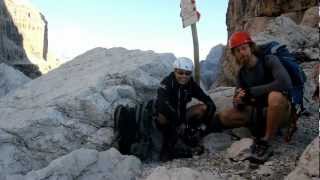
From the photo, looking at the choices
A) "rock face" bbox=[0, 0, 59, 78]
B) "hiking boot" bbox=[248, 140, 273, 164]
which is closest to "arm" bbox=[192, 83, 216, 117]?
"hiking boot" bbox=[248, 140, 273, 164]

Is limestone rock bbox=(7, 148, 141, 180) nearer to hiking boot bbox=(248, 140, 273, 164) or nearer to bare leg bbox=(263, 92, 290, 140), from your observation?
hiking boot bbox=(248, 140, 273, 164)

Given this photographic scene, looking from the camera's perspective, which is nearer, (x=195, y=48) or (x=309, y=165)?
(x=309, y=165)

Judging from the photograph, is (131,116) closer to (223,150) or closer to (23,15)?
(223,150)

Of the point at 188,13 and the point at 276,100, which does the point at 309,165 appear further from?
the point at 188,13

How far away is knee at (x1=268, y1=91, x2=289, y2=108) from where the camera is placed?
513 centimetres

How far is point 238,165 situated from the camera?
17.3 ft

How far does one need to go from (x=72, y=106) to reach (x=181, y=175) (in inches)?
97.3

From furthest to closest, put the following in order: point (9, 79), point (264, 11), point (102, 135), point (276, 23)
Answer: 1. point (264, 11)
2. point (9, 79)
3. point (276, 23)
4. point (102, 135)

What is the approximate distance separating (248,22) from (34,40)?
107 ft

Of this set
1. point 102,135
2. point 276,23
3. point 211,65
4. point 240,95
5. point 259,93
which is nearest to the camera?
point 259,93

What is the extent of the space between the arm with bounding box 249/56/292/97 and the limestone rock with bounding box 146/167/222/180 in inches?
45.8

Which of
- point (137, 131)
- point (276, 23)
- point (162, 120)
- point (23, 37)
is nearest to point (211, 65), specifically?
point (276, 23)

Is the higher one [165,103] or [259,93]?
[259,93]

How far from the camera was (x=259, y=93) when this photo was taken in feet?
17.7
